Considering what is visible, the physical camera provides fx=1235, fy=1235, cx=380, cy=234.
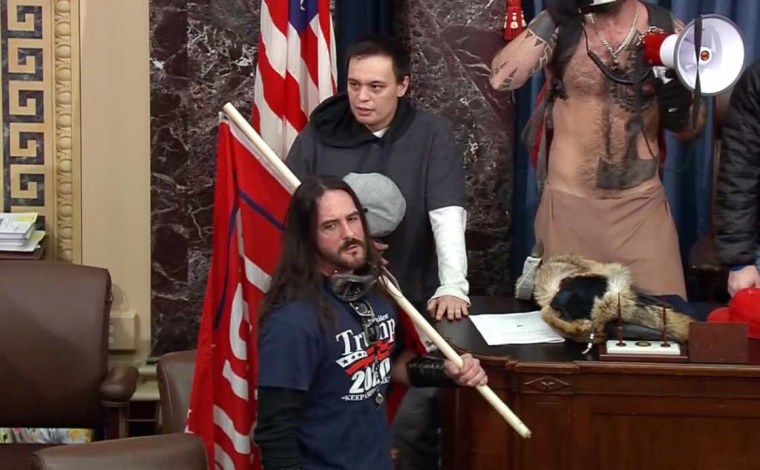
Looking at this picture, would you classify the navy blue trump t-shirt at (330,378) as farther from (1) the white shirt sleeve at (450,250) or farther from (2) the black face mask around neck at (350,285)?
(1) the white shirt sleeve at (450,250)

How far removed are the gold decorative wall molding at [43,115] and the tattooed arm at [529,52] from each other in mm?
1720

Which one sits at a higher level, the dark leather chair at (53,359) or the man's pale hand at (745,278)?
the man's pale hand at (745,278)

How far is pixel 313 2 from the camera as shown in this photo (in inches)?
158

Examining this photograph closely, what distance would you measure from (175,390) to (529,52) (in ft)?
4.60

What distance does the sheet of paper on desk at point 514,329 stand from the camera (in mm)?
3297

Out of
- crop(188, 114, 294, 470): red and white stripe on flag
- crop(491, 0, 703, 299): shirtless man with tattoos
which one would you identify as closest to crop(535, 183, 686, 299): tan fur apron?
Result: crop(491, 0, 703, 299): shirtless man with tattoos

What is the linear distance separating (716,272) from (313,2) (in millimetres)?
1552

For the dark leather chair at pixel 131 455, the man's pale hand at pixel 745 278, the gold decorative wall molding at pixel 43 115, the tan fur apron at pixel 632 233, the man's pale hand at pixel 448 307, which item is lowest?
the dark leather chair at pixel 131 455

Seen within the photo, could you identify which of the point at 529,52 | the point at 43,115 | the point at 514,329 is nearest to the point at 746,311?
the point at 514,329

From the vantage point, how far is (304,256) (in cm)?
277

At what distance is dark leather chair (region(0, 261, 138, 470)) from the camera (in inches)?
150

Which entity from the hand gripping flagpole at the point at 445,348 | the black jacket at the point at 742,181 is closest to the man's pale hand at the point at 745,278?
the black jacket at the point at 742,181

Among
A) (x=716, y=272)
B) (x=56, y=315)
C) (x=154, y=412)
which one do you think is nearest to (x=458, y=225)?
(x=716, y=272)

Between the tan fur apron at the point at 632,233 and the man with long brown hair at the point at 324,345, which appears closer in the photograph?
the man with long brown hair at the point at 324,345
